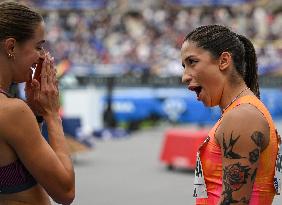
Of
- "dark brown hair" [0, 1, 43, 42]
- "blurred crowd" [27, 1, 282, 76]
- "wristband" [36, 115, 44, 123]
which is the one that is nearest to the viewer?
"dark brown hair" [0, 1, 43, 42]

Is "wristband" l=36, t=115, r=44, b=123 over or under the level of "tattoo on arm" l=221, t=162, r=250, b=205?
over

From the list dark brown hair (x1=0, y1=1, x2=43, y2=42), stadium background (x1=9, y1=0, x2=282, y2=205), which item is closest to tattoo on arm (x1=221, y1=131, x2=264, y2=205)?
dark brown hair (x1=0, y1=1, x2=43, y2=42)

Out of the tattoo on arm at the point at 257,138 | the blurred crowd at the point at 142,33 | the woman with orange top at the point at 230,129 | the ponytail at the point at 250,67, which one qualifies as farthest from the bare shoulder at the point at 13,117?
the blurred crowd at the point at 142,33

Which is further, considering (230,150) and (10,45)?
(10,45)

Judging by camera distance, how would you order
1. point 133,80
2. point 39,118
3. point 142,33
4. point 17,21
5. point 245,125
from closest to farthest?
point 245,125 → point 17,21 → point 39,118 → point 133,80 → point 142,33

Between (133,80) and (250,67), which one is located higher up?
(250,67)

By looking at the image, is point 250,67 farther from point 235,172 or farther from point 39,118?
point 39,118

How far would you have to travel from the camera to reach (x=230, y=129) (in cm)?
222

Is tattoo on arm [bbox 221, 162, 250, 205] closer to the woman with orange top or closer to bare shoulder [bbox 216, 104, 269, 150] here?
the woman with orange top

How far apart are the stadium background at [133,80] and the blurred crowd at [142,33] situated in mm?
48

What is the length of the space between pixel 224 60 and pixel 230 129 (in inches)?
11.8

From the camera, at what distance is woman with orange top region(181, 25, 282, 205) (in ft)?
7.33

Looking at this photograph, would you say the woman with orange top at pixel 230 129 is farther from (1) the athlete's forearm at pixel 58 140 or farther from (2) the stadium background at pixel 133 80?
(2) the stadium background at pixel 133 80

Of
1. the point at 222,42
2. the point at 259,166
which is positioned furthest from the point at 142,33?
the point at 259,166
